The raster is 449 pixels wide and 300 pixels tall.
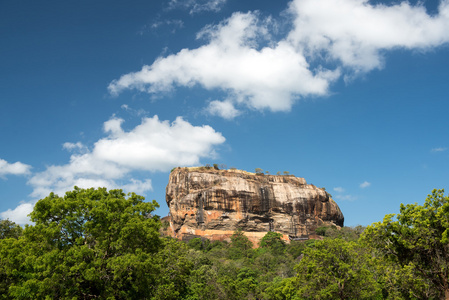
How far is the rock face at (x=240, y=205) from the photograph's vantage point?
271 feet

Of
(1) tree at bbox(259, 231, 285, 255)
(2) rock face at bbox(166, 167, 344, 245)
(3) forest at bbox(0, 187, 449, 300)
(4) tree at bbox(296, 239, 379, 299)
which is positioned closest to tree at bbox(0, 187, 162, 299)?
(3) forest at bbox(0, 187, 449, 300)

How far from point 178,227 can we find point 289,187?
2769 centimetres

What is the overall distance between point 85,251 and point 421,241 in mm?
16269

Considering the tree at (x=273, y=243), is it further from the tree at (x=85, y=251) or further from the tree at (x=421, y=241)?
the tree at (x=85, y=251)

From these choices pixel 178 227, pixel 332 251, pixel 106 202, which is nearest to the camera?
pixel 106 202

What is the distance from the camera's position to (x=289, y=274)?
52906 mm

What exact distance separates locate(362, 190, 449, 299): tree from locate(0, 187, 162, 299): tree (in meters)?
12.1

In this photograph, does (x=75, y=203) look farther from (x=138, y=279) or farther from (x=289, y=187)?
(x=289, y=187)

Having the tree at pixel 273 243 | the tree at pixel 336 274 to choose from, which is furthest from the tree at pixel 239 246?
the tree at pixel 336 274

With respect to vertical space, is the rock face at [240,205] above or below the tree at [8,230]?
above

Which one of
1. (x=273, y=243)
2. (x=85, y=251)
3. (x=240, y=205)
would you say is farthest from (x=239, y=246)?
(x=85, y=251)

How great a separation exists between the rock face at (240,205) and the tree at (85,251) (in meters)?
62.6

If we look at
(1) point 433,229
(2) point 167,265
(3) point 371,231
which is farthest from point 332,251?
(2) point 167,265

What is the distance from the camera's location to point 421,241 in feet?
63.1
